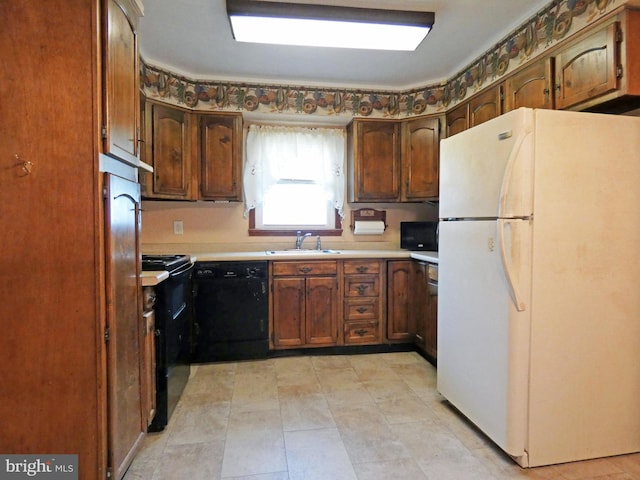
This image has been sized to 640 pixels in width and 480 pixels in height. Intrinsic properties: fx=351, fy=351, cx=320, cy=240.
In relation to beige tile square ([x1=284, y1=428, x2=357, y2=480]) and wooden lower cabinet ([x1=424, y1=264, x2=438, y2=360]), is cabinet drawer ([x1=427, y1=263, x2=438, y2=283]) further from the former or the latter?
beige tile square ([x1=284, y1=428, x2=357, y2=480])

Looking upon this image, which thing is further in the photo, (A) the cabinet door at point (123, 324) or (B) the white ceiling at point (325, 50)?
(B) the white ceiling at point (325, 50)

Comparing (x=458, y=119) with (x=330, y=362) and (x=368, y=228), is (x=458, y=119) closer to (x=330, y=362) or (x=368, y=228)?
(x=368, y=228)

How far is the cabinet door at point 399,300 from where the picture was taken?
10.8ft

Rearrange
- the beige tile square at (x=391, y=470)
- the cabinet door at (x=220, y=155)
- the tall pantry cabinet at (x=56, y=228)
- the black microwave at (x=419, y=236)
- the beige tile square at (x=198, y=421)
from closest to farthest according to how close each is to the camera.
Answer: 1. the tall pantry cabinet at (x=56, y=228)
2. the beige tile square at (x=391, y=470)
3. the beige tile square at (x=198, y=421)
4. the cabinet door at (x=220, y=155)
5. the black microwave at (x=419, y=236)

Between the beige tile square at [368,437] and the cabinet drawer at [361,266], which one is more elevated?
the cabinet drawer at [361,266]

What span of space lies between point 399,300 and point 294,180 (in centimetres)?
159

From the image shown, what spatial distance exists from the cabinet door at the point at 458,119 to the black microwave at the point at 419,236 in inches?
34.7

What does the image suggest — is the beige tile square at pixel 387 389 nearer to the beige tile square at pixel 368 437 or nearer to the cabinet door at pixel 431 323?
the beige tile square at pixel 368 437

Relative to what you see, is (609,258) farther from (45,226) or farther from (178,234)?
(178,234)

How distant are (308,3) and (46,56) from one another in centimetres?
150

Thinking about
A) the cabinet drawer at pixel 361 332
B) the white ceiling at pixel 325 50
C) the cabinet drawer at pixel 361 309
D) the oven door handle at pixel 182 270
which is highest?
the white ceiling at pixel 325 50

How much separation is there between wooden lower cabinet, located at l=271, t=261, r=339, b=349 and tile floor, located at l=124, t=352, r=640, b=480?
0.40 m

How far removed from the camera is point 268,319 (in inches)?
122

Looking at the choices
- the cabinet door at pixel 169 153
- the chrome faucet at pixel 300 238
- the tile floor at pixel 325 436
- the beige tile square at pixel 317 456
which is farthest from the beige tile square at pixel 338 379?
the cabinet door at pixel 169 153
